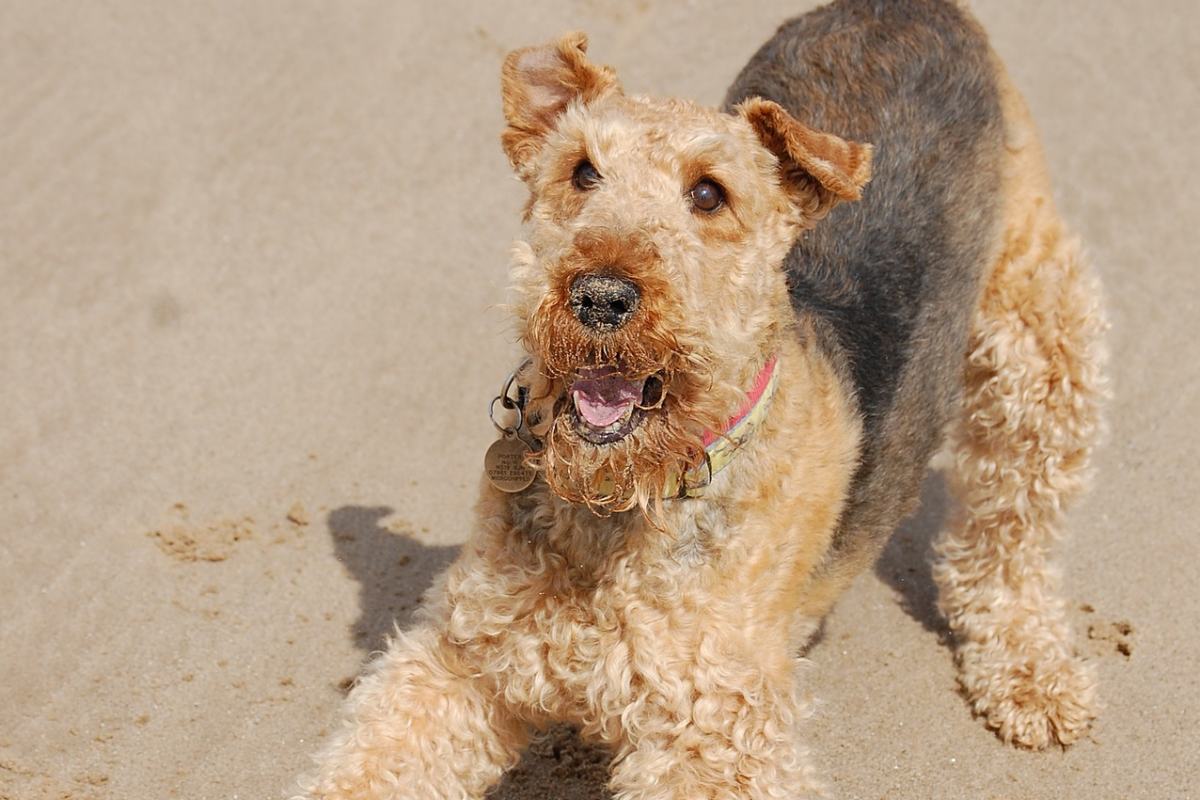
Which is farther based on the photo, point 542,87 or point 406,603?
point 406,603

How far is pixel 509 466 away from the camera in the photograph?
3062 millimetres

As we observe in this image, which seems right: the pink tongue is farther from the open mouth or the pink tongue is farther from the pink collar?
the pink collar

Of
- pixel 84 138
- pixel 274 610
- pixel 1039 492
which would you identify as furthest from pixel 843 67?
pixel 84 138

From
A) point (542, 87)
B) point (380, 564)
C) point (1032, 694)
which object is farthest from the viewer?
point (380, 564)

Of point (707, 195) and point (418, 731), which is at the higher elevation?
point (707, 195)

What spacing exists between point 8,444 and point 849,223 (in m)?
3.42

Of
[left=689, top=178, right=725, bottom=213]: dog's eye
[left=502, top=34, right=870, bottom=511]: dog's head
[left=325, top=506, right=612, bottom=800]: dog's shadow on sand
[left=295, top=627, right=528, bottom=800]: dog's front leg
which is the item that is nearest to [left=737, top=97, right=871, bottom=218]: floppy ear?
[left=502, top=34, right=870, bottom=511]: dog's head

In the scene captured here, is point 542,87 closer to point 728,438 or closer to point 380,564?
point 728,438

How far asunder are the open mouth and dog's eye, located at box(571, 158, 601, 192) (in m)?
0.54

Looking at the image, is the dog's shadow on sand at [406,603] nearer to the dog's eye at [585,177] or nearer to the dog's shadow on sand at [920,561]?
the dog's eye at [585,177]

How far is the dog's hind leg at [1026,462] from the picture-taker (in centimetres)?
413

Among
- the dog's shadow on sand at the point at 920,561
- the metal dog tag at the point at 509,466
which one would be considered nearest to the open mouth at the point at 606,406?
the metal dog tag at the point at 509,466

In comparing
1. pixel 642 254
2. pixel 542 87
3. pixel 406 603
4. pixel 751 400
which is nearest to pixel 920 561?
pixel 406 603

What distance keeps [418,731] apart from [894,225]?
2057mm
